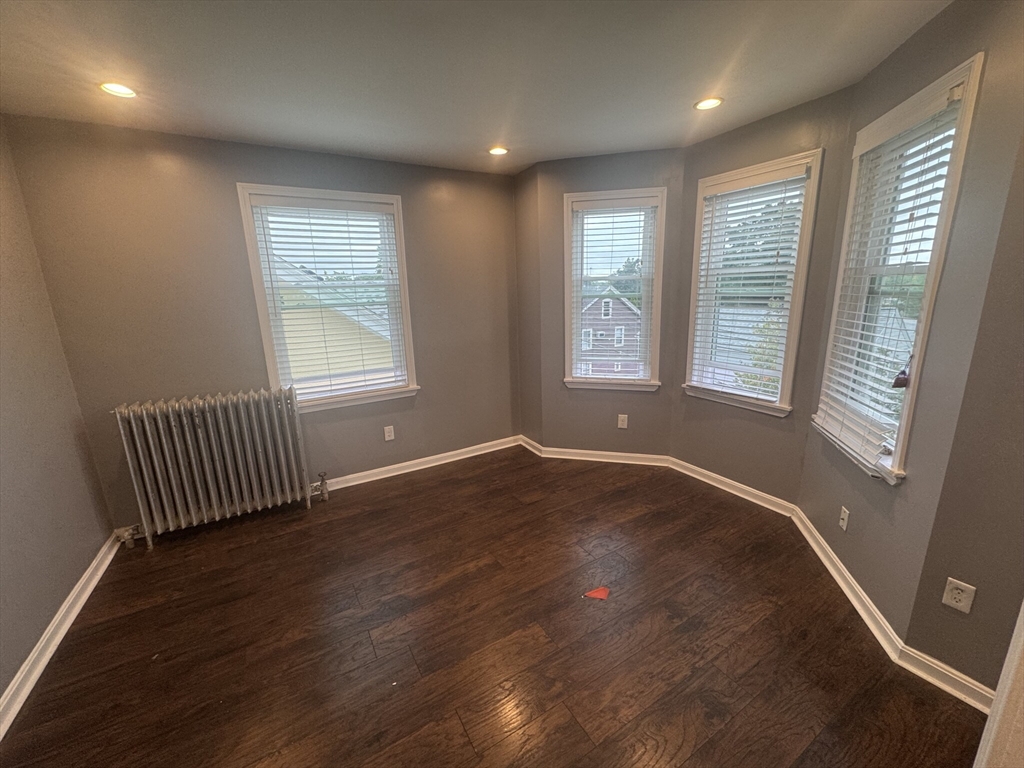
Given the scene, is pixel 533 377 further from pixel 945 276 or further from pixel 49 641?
pixel 49 641

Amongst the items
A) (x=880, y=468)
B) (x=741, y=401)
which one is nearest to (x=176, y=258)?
(x=741, y=401)

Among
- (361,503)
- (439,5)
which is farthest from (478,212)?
(361,503)

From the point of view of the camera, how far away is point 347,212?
2.82 meters

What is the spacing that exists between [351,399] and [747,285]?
279 centimetres

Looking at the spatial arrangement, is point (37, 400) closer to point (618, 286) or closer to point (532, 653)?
point (532, 653)

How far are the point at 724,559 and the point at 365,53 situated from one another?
2.85 metres

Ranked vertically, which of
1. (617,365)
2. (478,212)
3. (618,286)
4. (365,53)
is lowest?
(617,365)

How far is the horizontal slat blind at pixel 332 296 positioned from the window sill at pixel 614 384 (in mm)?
1388

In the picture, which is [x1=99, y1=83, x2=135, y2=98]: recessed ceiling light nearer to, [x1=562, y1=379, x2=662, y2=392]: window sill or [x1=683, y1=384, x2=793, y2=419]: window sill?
[x1=562, y1=379, x2=662, y2=392]: window sill

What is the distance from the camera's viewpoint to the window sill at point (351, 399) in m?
2.89

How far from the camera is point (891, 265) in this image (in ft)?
5.73

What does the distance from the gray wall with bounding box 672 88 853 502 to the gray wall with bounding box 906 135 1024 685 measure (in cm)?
96

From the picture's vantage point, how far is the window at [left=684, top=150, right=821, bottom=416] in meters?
2.33

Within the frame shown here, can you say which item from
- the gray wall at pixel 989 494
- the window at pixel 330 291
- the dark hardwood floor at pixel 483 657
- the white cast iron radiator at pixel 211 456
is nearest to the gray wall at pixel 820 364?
the gray wall at pixel 989 494
